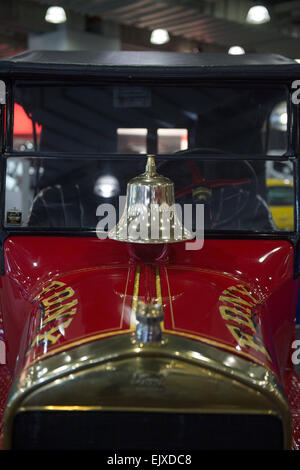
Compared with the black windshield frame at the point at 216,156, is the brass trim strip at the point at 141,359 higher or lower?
lower

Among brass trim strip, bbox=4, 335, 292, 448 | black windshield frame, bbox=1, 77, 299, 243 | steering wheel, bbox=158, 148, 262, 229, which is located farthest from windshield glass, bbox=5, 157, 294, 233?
brass trim strip, bbox=4, 335, 292, 448

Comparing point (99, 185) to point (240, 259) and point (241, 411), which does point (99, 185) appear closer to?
point (240, 259)

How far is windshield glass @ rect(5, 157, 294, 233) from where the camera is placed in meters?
A: 2.51

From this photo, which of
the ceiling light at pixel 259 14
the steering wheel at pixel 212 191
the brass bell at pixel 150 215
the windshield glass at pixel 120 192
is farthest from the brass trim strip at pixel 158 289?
the ceiling light at pixel 259 14

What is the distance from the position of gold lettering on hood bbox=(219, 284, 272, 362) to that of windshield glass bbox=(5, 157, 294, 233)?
1.78ft

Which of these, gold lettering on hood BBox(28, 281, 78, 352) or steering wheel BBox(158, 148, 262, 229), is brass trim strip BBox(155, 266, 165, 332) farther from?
steering wheel BBox(158, 148, 262, 229)

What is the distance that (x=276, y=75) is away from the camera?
81.2 inches

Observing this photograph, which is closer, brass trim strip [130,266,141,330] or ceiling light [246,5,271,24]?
brass trim strip [130,266,141,330]

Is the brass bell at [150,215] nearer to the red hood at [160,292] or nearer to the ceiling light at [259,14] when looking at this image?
the red hood at [160,292]

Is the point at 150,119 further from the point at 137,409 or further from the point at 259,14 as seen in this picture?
the point at 259,14

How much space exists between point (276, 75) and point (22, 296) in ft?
A: 3.95

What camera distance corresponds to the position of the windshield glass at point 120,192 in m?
2.51

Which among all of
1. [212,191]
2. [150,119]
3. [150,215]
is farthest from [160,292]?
[150,119]
